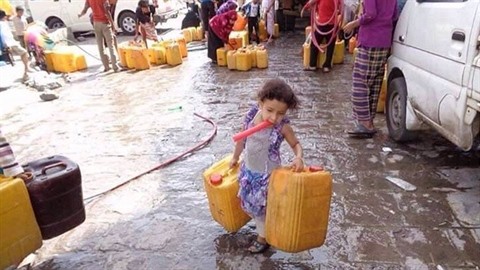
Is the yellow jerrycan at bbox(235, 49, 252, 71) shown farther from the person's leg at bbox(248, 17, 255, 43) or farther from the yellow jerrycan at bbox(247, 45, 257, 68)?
the person's leg at bbox(248, 17, 255, 43)

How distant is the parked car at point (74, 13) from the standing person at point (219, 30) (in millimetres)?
5756

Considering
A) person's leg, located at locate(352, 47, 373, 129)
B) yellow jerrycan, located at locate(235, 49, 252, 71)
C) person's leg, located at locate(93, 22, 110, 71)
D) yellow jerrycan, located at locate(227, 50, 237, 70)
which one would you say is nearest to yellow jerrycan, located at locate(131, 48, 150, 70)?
person's leg, located at locate(93, 22, 110, 71)

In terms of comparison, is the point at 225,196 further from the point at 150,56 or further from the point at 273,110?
the point at 150,56

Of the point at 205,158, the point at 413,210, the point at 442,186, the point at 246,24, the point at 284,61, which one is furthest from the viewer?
the point at 246,24

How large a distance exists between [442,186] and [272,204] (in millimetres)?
1962

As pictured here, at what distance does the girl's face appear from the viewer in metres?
2.44

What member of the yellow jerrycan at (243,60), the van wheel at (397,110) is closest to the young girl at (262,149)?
the van wheel at (397,110)

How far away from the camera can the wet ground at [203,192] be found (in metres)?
2.89

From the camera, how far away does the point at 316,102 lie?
6.25 metres

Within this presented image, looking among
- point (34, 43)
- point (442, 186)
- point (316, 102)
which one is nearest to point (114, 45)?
point (34, 43)

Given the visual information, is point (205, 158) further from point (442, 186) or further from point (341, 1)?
point (341, 1)

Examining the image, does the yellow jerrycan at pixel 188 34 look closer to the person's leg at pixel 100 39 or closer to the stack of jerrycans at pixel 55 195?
the person's leg at pixel 100 39

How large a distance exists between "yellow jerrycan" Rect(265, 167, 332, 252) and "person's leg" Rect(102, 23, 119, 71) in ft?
25.7

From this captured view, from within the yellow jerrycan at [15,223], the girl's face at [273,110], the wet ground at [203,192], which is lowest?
the wet ground at [203,192]
